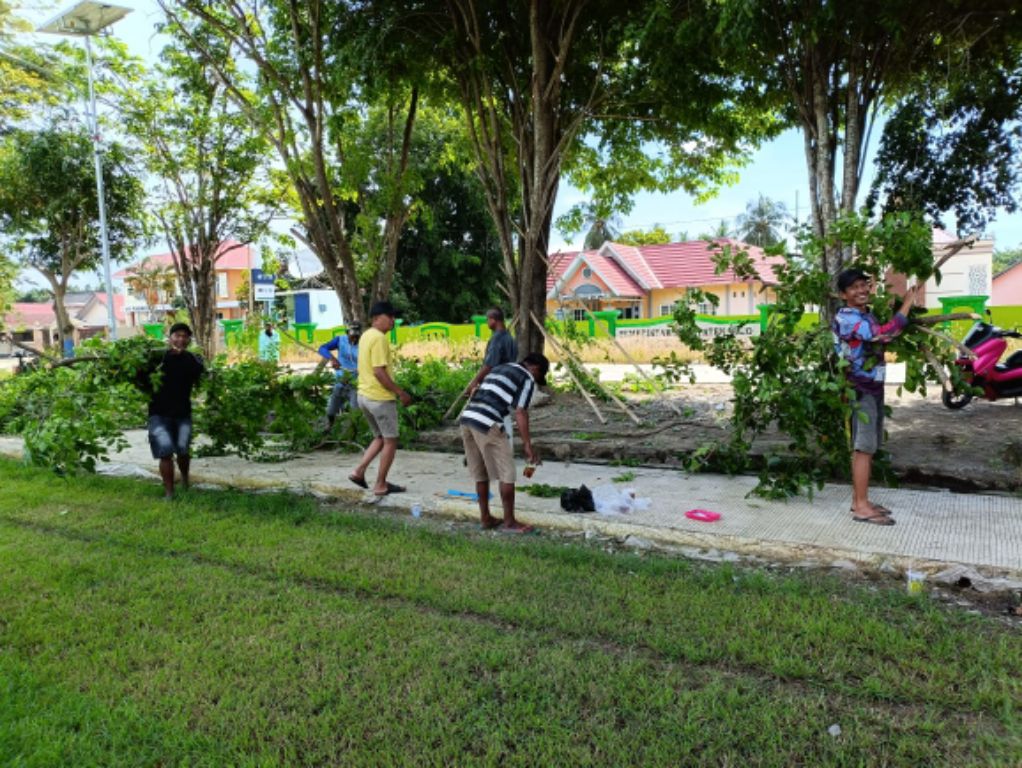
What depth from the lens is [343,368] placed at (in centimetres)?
941

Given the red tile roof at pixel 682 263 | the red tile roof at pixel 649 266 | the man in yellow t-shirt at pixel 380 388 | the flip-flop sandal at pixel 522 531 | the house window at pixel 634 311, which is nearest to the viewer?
the flip-flop sandal at pixel 522 531

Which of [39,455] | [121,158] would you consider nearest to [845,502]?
[39,455]

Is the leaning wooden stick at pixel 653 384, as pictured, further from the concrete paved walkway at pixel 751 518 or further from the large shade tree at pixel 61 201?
the large shade tree at pixel 61 201

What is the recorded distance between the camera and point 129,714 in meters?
3.06

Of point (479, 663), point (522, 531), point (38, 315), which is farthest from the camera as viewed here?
point (38, 315)

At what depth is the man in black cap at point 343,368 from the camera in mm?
9078

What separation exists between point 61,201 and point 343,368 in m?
13.3

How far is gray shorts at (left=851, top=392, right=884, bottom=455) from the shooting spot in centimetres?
519

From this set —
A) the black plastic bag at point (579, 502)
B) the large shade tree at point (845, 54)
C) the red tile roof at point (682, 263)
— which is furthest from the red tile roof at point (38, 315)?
the black plastic bag at point (579, 502)

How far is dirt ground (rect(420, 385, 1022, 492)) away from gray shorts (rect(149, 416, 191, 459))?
2959 millimetres

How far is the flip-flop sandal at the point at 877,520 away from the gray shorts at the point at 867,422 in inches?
17.4

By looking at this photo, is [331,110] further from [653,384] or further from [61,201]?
[61,201]

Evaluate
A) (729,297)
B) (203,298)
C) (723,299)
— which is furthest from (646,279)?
(203,298)

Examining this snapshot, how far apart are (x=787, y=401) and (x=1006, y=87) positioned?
587 centimetres
